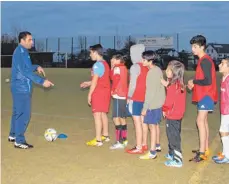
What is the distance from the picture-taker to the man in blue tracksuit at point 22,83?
726 cm

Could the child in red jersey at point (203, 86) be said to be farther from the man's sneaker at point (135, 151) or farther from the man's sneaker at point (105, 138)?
the man's sneaker at point (105, 138)

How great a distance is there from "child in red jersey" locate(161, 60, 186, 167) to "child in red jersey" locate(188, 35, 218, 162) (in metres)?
0.24

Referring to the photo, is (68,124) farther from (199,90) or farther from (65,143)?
(199,90)

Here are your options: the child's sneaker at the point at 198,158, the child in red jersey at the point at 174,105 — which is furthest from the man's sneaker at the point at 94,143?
the child's sneaker at the point at 198,158

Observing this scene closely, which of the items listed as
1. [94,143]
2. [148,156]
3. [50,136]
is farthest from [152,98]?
[50,136]

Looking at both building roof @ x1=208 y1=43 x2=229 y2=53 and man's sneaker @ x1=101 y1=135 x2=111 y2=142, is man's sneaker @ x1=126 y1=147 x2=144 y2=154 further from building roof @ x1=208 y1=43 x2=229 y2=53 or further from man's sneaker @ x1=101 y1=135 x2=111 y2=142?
building roof @ x1=208 y1=43 x2=229 y2=53

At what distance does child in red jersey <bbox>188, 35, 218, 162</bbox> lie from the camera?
242 inches

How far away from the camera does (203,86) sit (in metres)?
6.27

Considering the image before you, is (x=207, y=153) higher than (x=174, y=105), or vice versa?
(x=174, y=105)

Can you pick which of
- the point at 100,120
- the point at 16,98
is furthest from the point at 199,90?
the point at 16,98

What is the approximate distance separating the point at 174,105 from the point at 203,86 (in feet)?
1.69

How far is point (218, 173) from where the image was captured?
19.0 ft

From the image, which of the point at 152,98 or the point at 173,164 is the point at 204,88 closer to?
the point at 152,98

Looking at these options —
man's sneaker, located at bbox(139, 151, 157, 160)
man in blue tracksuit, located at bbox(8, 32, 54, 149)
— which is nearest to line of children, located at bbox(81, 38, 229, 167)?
man's sneaker, located at bbox(139, 151, 157, 160)
